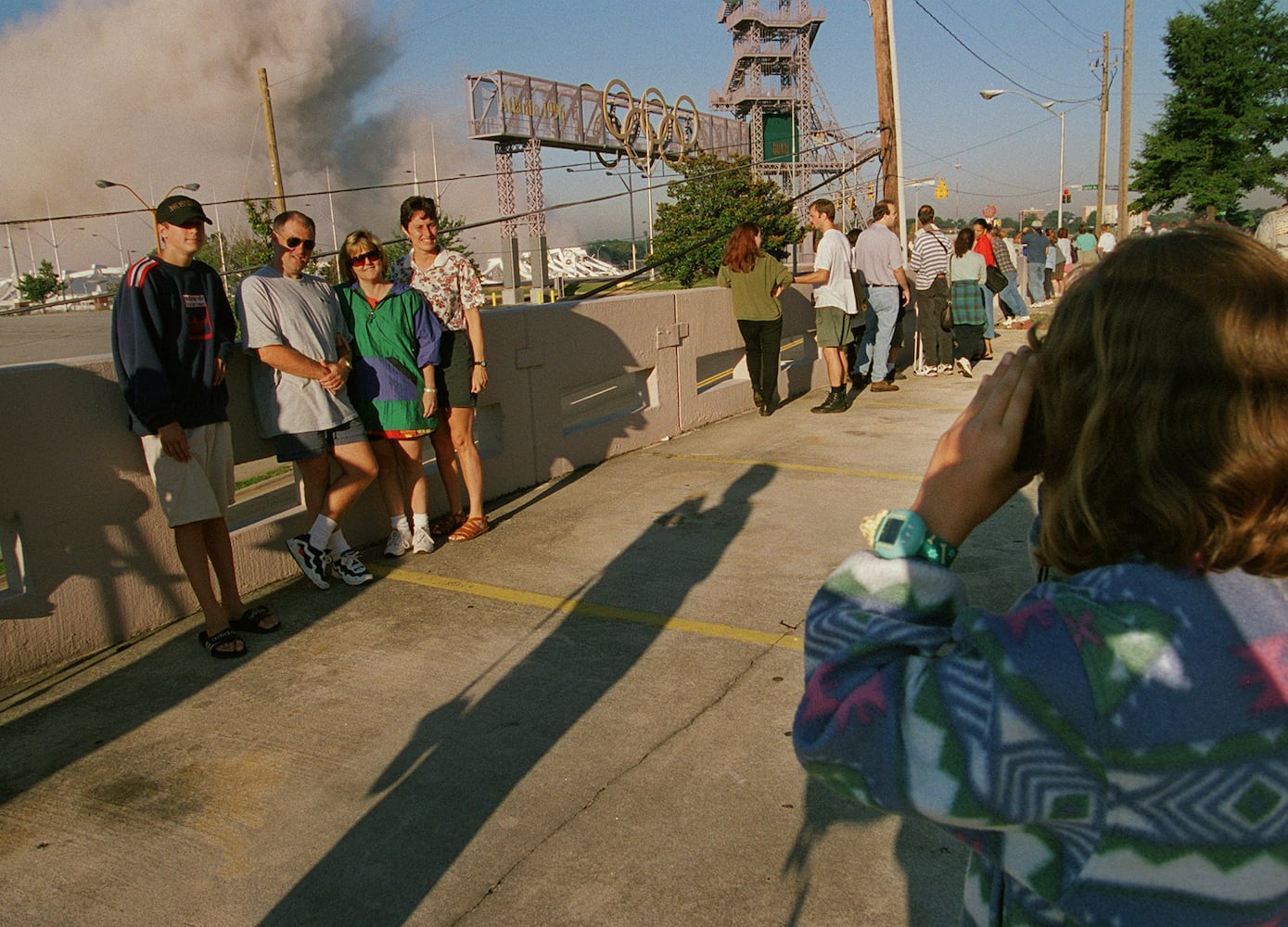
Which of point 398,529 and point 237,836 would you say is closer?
point 237,836

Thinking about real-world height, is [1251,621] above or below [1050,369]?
below

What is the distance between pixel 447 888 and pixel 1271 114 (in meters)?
53.3

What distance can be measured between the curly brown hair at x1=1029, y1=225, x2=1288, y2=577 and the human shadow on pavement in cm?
220

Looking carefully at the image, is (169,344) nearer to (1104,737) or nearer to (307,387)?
(307,387)

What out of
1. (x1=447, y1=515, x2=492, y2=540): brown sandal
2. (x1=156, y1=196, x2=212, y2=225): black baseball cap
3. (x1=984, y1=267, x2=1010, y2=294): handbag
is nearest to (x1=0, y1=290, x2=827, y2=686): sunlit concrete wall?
(x1=447, y1=515, x2=492, y2=540): brown sandal

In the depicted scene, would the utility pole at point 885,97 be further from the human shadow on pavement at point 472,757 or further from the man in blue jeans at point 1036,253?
the human shadow on pavement at point 472,757

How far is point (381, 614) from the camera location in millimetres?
4738

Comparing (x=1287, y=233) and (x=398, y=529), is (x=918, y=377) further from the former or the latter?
(x=398, y=529)

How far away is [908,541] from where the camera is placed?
1.08m

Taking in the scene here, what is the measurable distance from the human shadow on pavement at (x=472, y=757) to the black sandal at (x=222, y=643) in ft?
3.58

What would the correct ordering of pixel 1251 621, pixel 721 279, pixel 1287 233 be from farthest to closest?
pixel 721 279 → pixel 1287 233 → pixel 1251 621

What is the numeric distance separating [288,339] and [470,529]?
1.57m

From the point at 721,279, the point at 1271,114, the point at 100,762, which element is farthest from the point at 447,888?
the point at 1271,114

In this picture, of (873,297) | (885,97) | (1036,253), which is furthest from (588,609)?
(1036,253)
